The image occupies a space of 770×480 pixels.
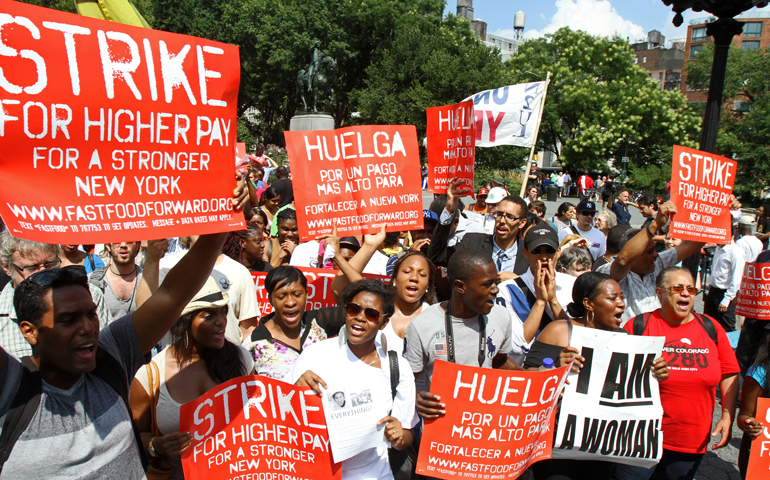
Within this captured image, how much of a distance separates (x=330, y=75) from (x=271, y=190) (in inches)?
895

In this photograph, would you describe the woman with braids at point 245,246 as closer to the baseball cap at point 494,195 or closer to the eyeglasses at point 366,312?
the eyeglasses at point 366,312

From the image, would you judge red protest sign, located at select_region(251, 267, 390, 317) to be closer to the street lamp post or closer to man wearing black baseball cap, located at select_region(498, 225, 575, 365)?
man wearing black baseball cap, located at select_region(498, 225, 575, 365)

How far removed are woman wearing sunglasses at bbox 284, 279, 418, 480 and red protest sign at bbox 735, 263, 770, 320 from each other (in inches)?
162

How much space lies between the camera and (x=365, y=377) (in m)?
2.69

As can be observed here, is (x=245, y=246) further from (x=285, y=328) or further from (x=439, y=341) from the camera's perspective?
(x=439, y=341)

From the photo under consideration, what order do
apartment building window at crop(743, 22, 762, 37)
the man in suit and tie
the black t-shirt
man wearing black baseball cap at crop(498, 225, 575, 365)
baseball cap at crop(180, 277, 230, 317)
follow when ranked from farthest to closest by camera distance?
apartment building window at crop(743, 22, 762, 37) → the black t-shirt → the man in suit and tie → man wearing black baseball cap at crop(498, 225, 575, 365) → baseball cap at crop(180, 277, 230, 317)

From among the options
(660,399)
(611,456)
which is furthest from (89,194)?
(660,399)

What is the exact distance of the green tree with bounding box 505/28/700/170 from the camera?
38.4 meters

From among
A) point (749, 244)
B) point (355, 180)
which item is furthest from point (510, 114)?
point (355, 180)

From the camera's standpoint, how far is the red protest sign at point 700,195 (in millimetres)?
3998

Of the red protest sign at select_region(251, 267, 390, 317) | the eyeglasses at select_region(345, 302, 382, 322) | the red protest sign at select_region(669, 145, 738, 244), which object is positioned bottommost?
the red protest sign at select_region(251, 267, 390, 317)

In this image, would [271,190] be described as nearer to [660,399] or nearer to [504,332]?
[504,332]

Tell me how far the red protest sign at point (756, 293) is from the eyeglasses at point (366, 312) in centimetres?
430

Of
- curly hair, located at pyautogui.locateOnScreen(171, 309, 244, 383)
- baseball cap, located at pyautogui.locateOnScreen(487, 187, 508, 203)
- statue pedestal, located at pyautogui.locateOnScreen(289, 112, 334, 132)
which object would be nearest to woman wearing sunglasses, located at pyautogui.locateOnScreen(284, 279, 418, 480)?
curly hair, located at pyautogui.locateOnScreen(171, 309, 244, 383)
